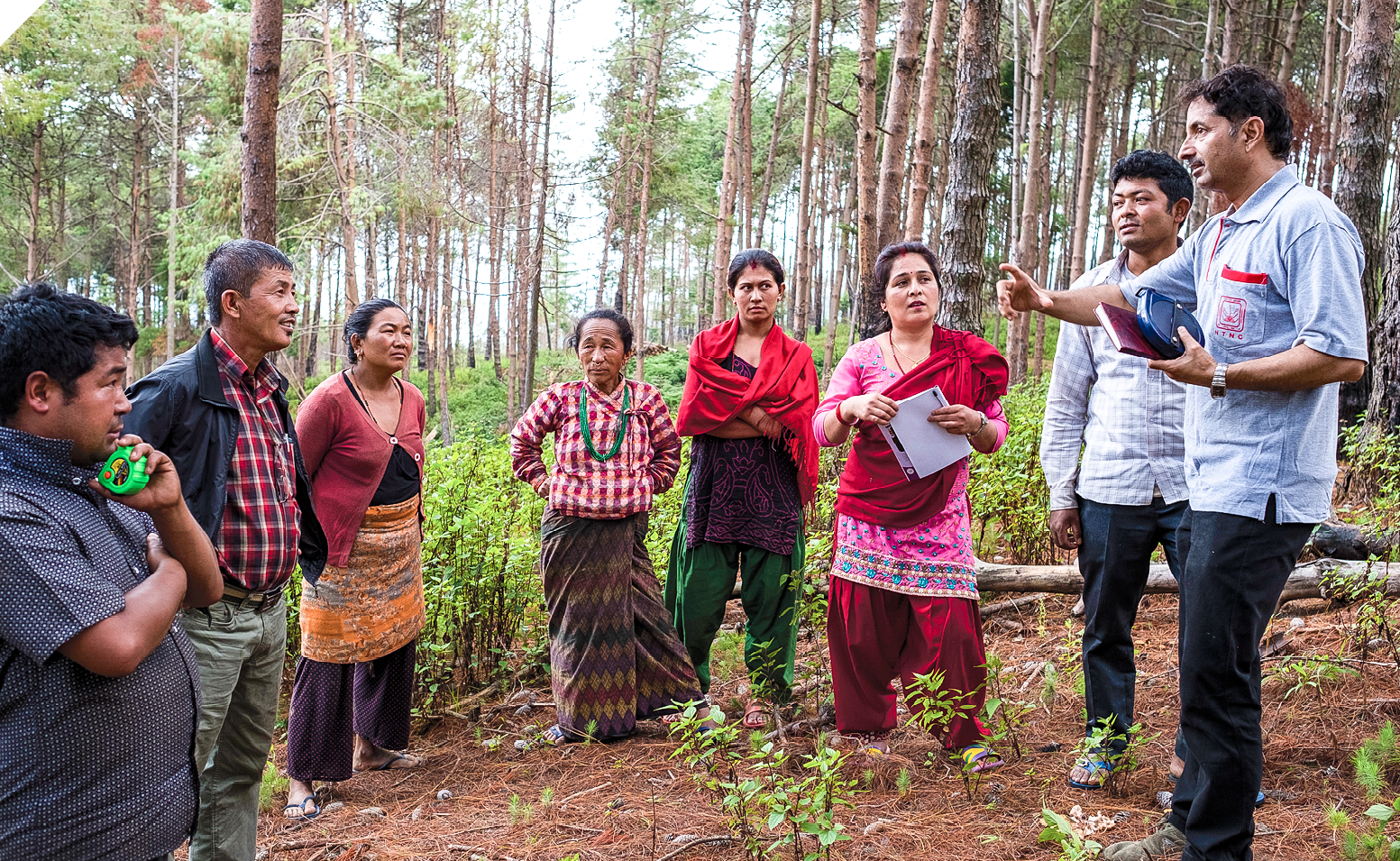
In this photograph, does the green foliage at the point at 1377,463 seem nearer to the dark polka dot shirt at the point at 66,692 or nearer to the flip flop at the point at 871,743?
the flip flop at the point at 871,743

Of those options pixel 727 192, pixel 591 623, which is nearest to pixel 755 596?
pixel 591 623

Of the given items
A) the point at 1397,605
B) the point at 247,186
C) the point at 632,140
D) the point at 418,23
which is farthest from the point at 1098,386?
the point at 418,23

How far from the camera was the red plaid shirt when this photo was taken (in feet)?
8.41

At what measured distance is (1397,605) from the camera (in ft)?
14.9

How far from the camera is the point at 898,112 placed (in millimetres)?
6234

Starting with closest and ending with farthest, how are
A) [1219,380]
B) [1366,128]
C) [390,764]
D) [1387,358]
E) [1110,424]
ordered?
1. [1219,380]
2. [1110,424]
3. [390,764]
4. [1387,358]
5. [1366,128]

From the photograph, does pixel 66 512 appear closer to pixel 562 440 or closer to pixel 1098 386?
pixel 562 440

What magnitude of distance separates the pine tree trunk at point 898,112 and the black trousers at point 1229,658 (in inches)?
176

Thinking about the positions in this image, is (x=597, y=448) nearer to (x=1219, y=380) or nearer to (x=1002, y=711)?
(x=1002, y=711)

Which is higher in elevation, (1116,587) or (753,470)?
(753,470)

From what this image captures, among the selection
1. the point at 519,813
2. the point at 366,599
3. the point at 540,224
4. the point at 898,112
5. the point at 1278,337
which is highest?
the point at 540,224

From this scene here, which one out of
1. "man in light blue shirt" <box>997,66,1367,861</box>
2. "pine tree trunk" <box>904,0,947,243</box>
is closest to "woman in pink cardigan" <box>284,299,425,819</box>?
"man in light blue shirt" <box>997,66,1367,861</box>

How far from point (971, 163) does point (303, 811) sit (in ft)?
16.5

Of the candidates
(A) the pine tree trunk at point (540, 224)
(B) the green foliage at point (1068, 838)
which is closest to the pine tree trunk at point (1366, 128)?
(B) the green foliage at point (1068, 838)
